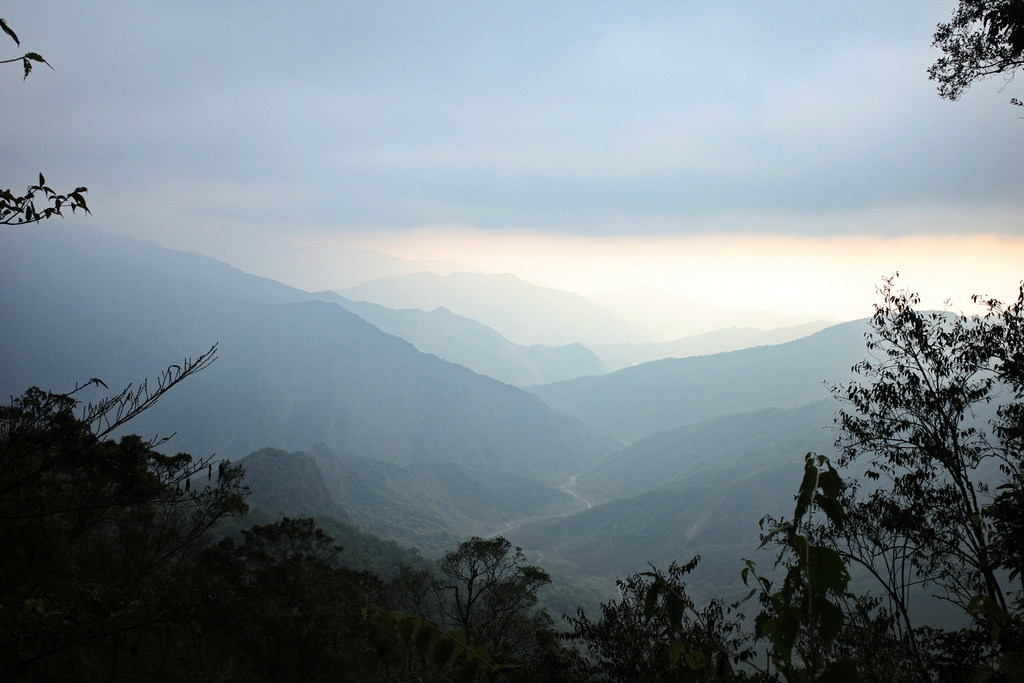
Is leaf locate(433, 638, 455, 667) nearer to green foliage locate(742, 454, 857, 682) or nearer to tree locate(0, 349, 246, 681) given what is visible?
green foliage locate(742, 454, 857, 682)

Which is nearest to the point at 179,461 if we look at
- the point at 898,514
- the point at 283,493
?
the point at 898,514

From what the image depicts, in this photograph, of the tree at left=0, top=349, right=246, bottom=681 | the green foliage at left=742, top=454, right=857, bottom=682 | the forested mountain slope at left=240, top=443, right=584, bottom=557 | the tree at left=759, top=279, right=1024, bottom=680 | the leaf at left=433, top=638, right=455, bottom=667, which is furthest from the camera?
the forested mountain slope at left=240, top=443, right=584, bottom=557

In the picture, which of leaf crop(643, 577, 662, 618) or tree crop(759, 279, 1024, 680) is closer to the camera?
leaf crop(643, 577, 662, 618)

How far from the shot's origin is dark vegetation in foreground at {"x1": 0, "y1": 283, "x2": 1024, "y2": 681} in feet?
9.32

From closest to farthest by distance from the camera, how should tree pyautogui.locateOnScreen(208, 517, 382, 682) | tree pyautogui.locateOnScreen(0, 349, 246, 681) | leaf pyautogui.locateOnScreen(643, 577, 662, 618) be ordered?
leaf pyautogui.locateOnScreen(643, 577, 662, 618) → tree pyautogui.locateOnScreen(0, 349, 246, 681) → tree pyautogui.locateOnScreen(208, 517, 382, 682)

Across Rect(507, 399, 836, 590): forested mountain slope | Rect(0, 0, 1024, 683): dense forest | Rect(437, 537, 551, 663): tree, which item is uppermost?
Rect(0, 0, 1024, 683): dense forest

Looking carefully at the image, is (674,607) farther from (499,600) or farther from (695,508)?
(695,508)

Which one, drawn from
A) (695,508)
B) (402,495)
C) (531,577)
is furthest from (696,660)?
(402,495)

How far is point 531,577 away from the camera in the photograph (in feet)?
81.5

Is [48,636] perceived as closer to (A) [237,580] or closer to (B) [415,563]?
(A) [237,580]

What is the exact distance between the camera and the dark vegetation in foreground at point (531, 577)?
2.84 m

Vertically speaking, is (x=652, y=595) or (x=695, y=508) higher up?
(x=652, y=595)

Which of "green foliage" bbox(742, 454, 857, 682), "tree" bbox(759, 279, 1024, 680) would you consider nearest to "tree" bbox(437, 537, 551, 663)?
"tree" bbox(759, 279, 1024, 680)

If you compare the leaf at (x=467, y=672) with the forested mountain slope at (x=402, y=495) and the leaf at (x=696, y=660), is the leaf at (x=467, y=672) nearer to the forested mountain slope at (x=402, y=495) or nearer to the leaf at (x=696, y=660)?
the leaf at (x=696, y=660)
